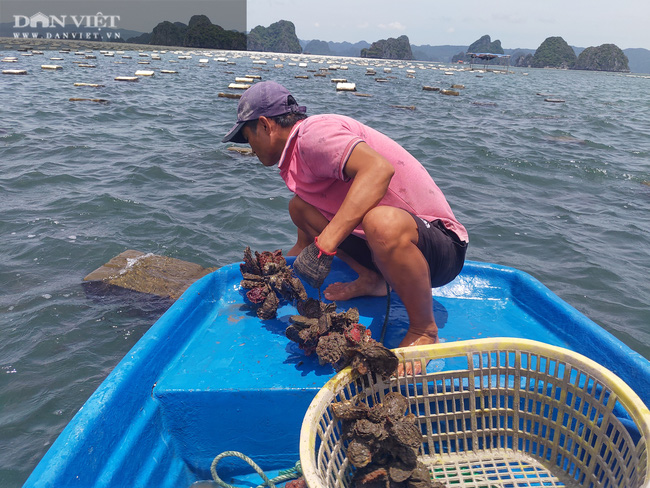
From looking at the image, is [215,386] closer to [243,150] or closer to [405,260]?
[405,260]

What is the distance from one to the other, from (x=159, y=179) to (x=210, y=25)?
108 metres

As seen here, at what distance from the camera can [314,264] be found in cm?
205

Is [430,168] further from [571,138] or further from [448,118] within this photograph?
[448,118]

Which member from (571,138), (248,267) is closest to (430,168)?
(571,138)

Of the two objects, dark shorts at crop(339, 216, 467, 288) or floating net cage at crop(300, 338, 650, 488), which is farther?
dark shorts at crop(339, 216, 467, 288)

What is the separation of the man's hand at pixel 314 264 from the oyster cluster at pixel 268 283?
520mm

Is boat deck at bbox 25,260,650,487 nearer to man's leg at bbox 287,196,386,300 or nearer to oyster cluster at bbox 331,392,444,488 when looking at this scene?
man's leg at bbox 287,196,386,300

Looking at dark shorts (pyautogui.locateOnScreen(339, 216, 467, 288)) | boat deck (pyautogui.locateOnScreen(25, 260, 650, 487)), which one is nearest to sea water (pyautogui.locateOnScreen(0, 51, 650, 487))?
boat deck (pyautogui.locateOnScreen(25, 260, 650, 487))

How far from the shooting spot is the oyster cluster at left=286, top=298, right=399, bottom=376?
5.86ft

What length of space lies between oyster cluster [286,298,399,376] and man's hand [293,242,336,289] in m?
0.24

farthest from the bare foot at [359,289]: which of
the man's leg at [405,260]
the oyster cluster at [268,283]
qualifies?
the man's leg at [405,260]

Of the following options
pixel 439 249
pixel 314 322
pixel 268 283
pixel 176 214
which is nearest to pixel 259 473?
pixel 314 322

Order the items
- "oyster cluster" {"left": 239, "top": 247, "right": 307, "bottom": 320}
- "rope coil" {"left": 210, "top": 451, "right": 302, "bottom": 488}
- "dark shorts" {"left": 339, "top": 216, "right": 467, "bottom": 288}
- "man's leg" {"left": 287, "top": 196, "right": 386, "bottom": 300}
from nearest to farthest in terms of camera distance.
Result: "rope coil" {"left": 210, "top": 451, "right": 302, "bottom": 488} < "dark shorts" {"left": 339, "top": 216, "right": 467, "bottom": 288} < "oyster cluster" {"left": 239, "top": 247, "right": 307, "bottom": 320} < "man's leg" {"left": 287, "top": 196, "right": 386, "bottom": 300}

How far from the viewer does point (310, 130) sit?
2139 mm
